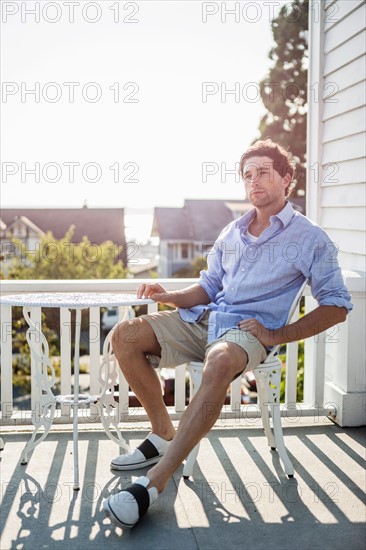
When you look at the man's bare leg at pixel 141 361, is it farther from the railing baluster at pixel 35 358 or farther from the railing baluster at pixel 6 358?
the railing baluster at pixel 6 358

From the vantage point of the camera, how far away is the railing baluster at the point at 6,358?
3381 millimetres

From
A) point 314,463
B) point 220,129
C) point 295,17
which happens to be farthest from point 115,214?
point 314,463

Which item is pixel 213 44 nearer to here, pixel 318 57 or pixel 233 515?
pixel 318 57

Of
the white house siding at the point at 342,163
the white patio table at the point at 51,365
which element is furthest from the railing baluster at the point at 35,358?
the white house siding at the point at 342,163

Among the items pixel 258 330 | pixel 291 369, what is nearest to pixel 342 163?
pixel 291 369

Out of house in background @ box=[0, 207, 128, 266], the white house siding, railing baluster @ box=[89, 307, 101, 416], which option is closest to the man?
railing baluster @ box=[89, 307, 101, 416]

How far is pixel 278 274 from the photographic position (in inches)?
107

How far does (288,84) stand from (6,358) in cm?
1628

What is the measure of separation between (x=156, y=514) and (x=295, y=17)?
55.4 ft

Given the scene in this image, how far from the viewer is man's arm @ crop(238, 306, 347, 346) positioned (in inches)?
102

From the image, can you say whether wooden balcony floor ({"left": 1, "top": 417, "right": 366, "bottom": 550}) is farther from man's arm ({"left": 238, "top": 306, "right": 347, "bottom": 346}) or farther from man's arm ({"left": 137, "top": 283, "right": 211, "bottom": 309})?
man's arm ({"left": 137, "top": 283, "right": 211, "bottom": 309})

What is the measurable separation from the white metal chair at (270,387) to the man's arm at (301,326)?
9cm

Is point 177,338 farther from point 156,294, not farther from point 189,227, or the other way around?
point 189,227

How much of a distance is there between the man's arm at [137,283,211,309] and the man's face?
48 centimetres
